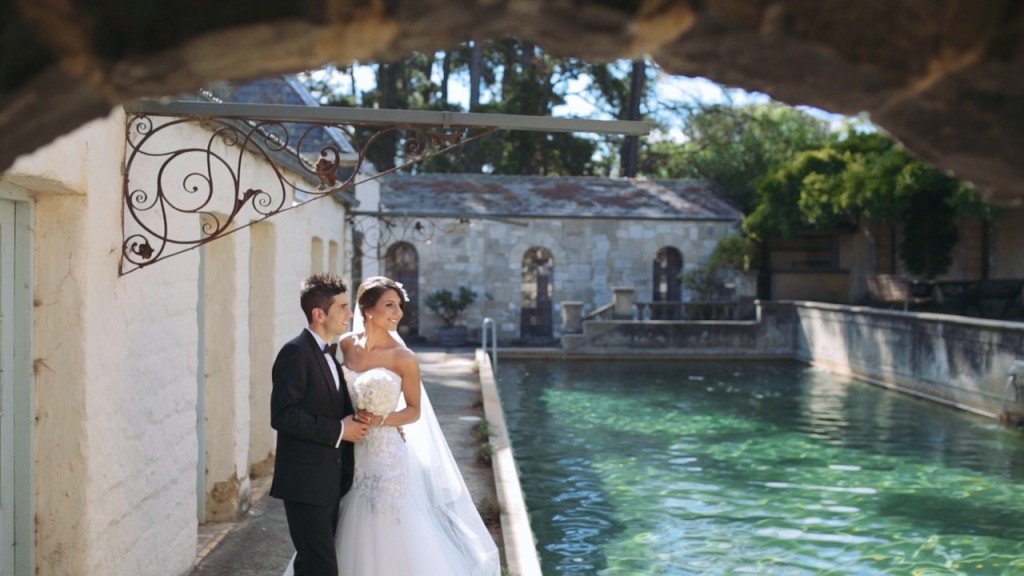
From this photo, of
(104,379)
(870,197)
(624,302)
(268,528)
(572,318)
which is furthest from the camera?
(624,302)

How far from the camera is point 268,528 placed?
7.34 m

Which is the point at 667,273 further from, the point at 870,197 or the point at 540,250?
the point at 870,197

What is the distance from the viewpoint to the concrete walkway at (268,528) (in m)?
6.33

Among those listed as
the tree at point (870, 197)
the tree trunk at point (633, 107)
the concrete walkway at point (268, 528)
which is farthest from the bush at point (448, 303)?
the concrete walkway at point (268, 528)

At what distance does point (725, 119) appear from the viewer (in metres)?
38.9

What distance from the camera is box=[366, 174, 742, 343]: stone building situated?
28422mm

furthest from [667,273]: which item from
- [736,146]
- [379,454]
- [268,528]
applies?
[379,454]

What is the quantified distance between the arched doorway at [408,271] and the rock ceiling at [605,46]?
1056 inches

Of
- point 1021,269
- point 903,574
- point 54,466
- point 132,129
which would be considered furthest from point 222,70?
point 1021,269

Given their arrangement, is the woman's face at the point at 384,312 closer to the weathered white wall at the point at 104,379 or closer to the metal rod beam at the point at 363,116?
the metal rod beam at the point at 363,116

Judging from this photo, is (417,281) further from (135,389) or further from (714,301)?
(135,389)

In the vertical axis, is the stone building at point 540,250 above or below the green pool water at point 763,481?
above

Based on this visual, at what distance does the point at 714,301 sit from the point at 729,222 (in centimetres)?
342

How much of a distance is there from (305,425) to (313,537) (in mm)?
512
